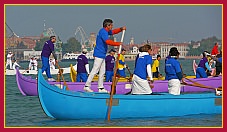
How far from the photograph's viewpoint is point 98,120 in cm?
1380

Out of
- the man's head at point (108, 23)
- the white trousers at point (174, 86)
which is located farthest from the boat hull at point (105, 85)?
the white trousers at point (174, 86)

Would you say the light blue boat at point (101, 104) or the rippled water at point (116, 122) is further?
the light blue boat at point (101, 104)

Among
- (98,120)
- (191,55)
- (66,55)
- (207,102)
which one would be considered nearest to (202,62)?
(207,102)

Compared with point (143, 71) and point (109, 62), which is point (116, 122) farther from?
point (109, 62)

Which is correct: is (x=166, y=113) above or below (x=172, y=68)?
below

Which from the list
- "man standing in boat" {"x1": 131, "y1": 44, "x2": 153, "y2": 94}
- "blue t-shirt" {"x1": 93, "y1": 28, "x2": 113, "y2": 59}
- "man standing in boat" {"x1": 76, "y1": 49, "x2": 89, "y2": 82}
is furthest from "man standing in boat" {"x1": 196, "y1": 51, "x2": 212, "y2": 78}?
"man standing in boat" {"x1": 131, "y1": 44, "x2": 153, "y2": 94}

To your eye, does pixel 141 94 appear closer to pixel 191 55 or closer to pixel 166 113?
pixel 166 113

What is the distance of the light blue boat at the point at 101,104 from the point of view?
13.6 metres

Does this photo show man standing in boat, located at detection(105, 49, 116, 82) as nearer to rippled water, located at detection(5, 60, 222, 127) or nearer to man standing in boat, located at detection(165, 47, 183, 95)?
rippled water, located at detection(5, 60, 222, 127)

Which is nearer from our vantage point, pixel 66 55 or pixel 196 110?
pixel 196 110

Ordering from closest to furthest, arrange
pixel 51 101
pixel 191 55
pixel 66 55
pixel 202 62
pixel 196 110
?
pixel 51 101, pixel 196 110, pixel 202 62, pixel 66 55, pixel 191 55

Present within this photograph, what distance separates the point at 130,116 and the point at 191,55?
176 meters

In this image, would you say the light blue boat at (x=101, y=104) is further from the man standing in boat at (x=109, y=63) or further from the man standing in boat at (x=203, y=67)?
the man standing in boat at (x=203, y=67)

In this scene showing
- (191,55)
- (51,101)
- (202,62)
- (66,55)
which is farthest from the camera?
(191,55)
